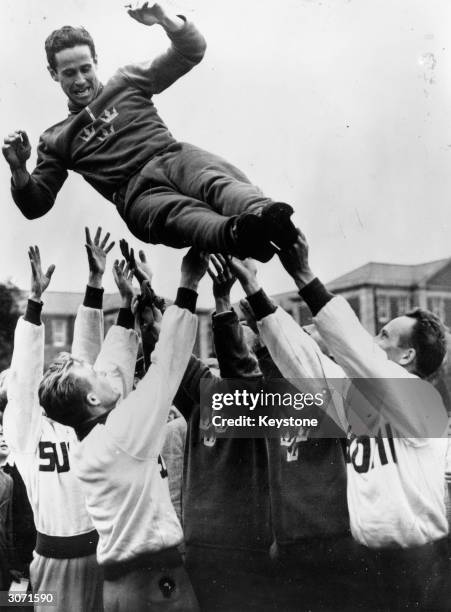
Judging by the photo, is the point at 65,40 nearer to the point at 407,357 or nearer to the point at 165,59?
the point at 165,59

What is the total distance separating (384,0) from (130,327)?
1.58 metres

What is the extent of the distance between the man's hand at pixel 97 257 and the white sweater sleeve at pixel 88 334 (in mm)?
111

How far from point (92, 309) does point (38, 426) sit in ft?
1.61

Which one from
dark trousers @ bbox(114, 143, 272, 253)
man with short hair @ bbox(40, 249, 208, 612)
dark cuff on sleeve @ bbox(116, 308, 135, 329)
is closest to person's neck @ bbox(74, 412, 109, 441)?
man with short hair @ bbox(40, 249, 208, 612)

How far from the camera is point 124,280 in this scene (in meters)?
2.70

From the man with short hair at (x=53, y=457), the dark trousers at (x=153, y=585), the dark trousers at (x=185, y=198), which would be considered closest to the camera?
the dark trousers at (x=185, y=198)

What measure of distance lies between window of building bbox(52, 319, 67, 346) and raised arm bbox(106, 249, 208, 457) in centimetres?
36

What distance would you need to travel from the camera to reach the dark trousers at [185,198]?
2.38m

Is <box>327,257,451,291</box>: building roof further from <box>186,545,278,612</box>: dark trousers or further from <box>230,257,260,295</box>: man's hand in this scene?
<box>186,545,278,612</box>: dark trousers

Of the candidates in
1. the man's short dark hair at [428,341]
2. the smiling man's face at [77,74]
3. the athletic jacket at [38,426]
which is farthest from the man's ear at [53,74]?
the man's short dark hair at [428,341]

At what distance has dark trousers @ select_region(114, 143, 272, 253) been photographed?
7.79 ft

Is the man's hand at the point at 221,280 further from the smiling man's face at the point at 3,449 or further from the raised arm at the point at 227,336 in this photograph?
the smiling man's face at the point at 3,449

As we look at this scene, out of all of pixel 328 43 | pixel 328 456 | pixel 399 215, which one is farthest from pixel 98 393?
pixel 328 43

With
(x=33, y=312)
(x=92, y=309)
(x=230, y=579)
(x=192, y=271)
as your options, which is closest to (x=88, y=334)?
(x=92, y=309)
